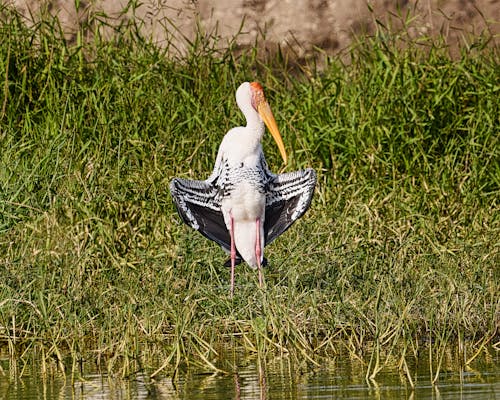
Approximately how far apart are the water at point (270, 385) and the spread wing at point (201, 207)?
47.4 inches

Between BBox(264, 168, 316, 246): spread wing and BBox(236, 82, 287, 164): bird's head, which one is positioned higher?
BBox(236, 82, 287, 164): bird's head

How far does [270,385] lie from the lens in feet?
12.8

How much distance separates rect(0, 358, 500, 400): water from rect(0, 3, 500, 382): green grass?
0.24 ft

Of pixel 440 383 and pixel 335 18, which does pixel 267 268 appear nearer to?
pixel 440 383

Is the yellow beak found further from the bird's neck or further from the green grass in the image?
the green grass

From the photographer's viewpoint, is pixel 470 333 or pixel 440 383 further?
pixel 470 333

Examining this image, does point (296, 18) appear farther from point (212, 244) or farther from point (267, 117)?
point (212, 244)

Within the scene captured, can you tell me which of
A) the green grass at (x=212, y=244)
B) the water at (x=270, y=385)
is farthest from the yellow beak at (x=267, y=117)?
the water at (x=270, y=385)

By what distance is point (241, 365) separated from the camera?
428 centimetres

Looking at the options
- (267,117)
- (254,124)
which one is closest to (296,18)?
(267,117)

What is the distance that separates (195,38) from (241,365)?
3.85m

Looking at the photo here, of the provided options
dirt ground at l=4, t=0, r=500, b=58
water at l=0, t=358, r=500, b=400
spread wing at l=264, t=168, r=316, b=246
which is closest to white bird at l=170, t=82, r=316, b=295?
spread wing at l=264, t=168, r=316, b=246

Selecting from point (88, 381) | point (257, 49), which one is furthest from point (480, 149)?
point (88, 381)

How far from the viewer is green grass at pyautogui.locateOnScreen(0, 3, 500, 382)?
14.8 ft
